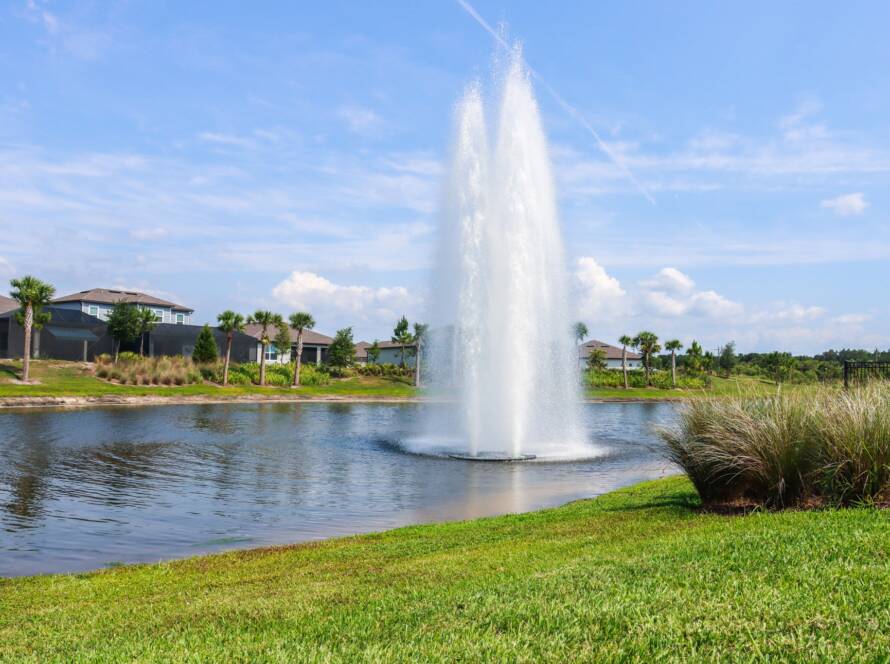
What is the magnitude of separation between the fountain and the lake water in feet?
9.32

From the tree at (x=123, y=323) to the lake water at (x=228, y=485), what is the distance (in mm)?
33704

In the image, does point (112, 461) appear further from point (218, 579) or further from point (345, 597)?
point (345, 597)

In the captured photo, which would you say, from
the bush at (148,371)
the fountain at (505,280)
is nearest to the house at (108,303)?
the bush at (148,371)

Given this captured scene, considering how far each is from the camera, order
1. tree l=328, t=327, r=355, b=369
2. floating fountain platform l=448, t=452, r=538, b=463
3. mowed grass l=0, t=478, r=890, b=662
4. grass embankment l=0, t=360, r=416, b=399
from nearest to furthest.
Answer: mowed grass l=0, t=478, r=890, b=662 → floating fountain platform l=448, t=452, r=538, b=463 → grass embankment l=0, t=360, r=416, b=399 → tree l=328, t=327, r=355, b=369

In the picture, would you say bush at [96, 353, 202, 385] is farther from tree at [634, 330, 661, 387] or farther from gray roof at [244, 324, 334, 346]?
tree at [634, 330, 661, 387]

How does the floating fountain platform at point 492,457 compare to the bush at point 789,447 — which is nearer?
the bush at point 789,447

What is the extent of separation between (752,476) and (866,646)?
7087 millimetres

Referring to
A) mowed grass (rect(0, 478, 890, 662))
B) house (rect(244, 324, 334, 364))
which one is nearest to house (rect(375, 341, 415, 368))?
house (rect(244, 324, 334, 364))

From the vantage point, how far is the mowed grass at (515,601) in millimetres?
4836

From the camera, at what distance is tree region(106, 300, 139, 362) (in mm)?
67125

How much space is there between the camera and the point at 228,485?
63.3 feet

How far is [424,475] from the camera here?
21.3 m

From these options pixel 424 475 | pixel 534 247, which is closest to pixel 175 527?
pixel 424 475

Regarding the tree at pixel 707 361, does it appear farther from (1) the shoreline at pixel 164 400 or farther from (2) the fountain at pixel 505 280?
(2) the fountain at pixel 505 280
